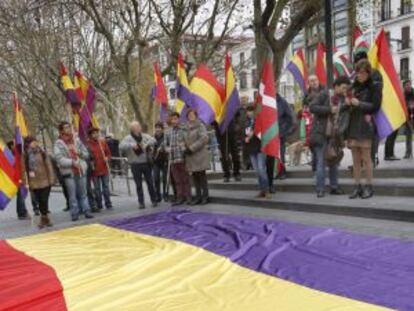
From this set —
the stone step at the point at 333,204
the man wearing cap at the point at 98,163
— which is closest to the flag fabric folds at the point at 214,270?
the stone step at the point at 333,204

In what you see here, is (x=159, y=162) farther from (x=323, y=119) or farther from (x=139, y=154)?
(x=323, y=119)

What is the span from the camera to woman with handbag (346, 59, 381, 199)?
25.3 feet

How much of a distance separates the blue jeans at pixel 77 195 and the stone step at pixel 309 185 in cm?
291

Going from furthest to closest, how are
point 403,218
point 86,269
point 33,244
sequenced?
1. point 33,244
2. point 403,218
3. point 86,269

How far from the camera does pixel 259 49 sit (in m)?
14.1

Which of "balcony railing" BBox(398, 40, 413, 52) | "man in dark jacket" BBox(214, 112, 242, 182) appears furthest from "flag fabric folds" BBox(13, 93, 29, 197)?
"balcony railing" BBox(398, 40, 413, 52)

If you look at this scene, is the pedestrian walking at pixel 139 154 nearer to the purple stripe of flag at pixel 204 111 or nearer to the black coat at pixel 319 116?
the purple stripe of flag at pixel 204 111

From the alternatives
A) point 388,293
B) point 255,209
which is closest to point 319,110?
point 255,209

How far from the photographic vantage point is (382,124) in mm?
7801

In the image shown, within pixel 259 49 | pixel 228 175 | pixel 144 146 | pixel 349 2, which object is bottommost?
pixel 228 175

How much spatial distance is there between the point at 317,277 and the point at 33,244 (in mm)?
4373

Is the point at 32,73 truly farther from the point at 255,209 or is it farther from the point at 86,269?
the point at 86,269

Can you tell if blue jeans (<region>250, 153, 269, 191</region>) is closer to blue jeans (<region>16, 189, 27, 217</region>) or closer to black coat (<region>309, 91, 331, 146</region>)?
black coat (<region>309, 91, 331, 146</region>)

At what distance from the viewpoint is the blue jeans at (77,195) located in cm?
961
